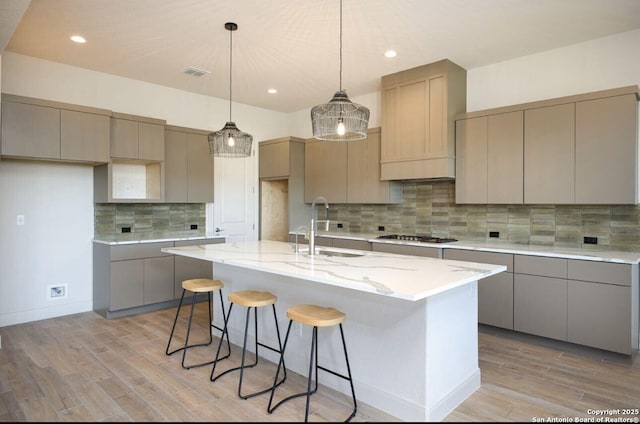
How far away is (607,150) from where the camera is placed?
3436mm

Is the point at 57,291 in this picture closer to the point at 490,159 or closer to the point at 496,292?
the point at 496,292

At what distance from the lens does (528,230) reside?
4133mm

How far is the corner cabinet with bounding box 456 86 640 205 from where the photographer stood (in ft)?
11.1

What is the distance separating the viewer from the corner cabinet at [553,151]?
3.38m

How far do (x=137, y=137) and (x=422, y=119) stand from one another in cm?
328

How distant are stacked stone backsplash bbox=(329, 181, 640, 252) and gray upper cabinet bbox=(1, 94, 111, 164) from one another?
3.30 meters

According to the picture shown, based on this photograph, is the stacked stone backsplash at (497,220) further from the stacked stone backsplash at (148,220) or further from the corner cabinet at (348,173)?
the stacked stone backsplash at (148,220)

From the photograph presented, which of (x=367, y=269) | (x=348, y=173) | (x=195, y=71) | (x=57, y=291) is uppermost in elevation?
(x=195, y=71)

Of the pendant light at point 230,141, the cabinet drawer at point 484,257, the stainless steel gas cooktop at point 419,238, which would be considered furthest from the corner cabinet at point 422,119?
the pendant light at point 230,141

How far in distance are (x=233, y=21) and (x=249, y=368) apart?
2843 millimetres

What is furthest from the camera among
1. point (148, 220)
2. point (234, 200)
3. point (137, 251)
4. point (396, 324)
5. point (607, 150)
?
point (234, 200)

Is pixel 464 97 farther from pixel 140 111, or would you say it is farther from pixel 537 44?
pixel 140 111

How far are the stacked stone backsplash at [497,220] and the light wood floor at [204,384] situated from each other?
1.04 m

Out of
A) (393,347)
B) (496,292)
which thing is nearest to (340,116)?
(393,347)
